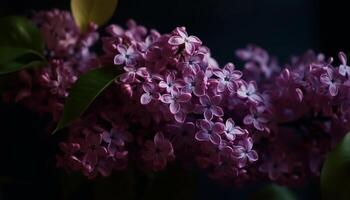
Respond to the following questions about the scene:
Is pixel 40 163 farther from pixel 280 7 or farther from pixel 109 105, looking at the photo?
pixel 280 7

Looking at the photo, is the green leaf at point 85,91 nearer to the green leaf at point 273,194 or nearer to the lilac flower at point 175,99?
the lilac flower at point 175,99

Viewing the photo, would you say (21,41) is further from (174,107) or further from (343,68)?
(343,68)

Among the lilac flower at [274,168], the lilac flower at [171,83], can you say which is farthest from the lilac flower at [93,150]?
the lilac flower at [274,168]

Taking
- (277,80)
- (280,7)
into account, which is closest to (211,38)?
(280,7)

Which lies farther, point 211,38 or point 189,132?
point 211,38

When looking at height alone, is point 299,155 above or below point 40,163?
above

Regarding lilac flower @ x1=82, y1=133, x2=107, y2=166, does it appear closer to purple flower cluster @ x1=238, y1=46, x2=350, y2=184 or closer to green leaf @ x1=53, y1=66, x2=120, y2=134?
green leaf @ x1=53, y1=66, x2=120, y2=134
